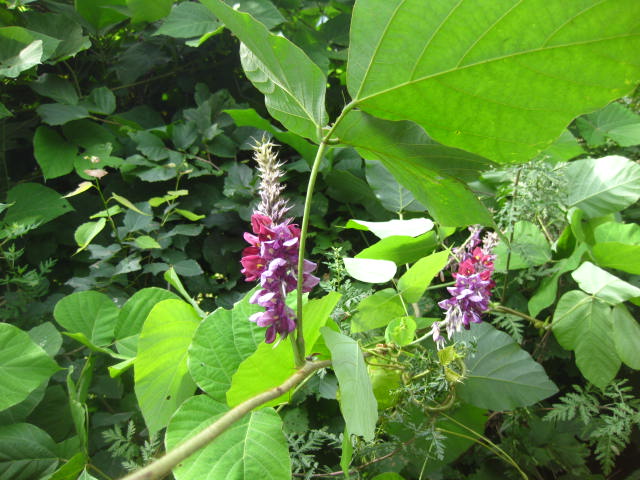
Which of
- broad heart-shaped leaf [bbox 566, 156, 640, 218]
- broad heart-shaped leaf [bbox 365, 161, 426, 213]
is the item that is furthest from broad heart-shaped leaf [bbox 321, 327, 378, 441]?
broad heart-shaped leaf [bbox 566, 156, 640, 218]

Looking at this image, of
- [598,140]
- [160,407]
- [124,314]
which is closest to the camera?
[160,407]

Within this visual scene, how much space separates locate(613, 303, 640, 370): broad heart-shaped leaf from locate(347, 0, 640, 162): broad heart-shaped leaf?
0.44 m

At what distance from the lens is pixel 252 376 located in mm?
422

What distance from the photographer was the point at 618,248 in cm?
72

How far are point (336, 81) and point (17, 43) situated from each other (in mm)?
878

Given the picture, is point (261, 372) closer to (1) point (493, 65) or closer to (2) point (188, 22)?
(1) point (493, 65)

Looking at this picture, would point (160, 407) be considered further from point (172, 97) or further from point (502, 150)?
point (172, 97)

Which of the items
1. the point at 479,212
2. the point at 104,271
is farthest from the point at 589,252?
the point at 104,271

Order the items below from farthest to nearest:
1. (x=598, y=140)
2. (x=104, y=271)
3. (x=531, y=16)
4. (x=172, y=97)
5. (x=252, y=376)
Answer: (x=172, y=97) < (x=598, y=140) < (x=104, y=271) < (x=252, y=376) < (x=531, y=16)

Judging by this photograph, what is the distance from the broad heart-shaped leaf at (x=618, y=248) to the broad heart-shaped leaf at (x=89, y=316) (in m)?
0.82

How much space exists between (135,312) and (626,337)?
743mm

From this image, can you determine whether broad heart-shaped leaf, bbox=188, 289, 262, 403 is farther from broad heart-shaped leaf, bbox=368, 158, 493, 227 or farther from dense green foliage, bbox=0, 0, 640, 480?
broad heart-shaped leaf, bbox=368, 158, 493, 227

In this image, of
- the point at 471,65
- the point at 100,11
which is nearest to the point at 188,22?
the point at 100,11

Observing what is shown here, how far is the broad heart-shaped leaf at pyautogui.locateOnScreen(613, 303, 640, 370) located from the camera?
0.65m
